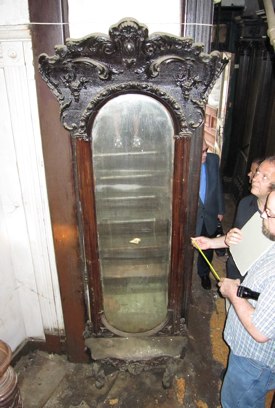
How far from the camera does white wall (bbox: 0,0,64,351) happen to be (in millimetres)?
1855

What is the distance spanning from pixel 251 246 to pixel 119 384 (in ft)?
5.28

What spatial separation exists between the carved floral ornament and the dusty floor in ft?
6.18

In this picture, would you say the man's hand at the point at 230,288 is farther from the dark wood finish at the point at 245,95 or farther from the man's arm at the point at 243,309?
the dark wood finish at the point at 245,95

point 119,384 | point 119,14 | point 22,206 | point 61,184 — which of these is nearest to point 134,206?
point 61,184

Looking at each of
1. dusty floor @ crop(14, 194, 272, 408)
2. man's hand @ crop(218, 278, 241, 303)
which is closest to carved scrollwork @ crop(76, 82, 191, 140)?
man's hand @ crop(218, 278, 241, 303)

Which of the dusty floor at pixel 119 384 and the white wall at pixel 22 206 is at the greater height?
the white wall at pixel 22 206

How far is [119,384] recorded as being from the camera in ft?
8.63

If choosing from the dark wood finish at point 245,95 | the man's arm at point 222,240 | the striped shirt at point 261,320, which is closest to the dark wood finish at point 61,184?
the man's arm at point 222,240

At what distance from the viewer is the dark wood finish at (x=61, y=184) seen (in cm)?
170

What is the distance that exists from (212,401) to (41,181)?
2.14 metres

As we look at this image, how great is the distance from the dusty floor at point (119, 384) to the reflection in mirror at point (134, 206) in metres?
0.54

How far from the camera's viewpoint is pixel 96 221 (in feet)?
6.86

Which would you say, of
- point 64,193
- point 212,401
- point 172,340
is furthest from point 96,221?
point 212,401

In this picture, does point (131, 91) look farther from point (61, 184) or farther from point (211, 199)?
point (211, 199)
